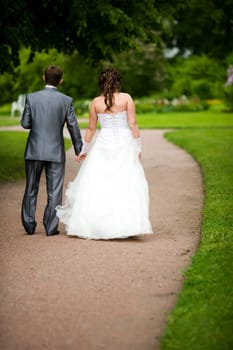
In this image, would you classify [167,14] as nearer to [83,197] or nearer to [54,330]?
[83,197]

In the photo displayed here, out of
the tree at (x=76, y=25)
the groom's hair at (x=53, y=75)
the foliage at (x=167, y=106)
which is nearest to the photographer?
the groom's hair at (x=53, y=75)

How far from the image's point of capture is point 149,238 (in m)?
9.00

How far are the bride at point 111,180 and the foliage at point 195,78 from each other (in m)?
46.0

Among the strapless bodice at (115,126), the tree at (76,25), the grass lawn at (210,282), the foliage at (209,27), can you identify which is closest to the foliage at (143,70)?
the foliage at (209,27)

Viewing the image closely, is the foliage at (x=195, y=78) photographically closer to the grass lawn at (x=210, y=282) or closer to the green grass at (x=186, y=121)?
the green grass at (x=186, y=121)

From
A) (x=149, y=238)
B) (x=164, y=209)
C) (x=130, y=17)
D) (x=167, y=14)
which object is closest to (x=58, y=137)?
(x=149, y=238)

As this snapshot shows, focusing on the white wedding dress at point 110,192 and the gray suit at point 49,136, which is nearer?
the white wedding dress at point 110,192

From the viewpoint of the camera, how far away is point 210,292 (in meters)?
6.32

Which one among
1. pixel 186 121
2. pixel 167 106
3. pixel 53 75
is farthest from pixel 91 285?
pixel 167 106

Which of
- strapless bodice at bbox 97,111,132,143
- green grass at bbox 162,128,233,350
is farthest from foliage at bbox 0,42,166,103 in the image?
strapless bodice at bbox 97,111,132,143

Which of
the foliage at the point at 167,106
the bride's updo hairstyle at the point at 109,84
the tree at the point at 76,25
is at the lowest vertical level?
the foliage at the point at 167,106

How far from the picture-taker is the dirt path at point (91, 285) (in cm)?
541

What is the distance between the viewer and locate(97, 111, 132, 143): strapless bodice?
29.3 feet

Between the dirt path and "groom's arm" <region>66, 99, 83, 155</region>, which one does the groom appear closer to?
"groom's arm" <region>66, 99, 83, 155</region>
